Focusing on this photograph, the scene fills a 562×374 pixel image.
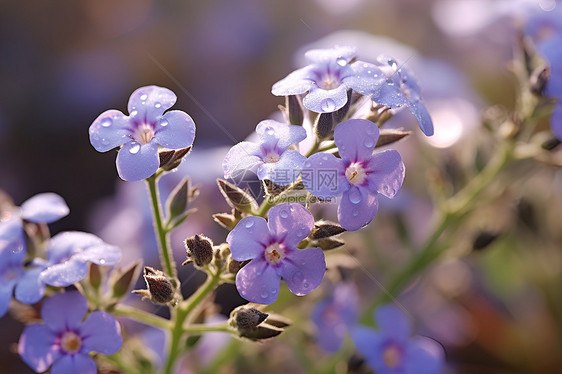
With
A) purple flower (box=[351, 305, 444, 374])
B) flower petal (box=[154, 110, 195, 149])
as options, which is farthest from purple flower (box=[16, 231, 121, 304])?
purple flower (box=[351, 305, 444, 374])

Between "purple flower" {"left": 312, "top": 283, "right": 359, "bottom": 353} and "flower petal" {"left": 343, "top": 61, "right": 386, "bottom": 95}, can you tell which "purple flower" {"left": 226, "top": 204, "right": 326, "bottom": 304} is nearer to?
"flower petal" {"left": 343, "top": 61, "right": 386, "bottom": 95}

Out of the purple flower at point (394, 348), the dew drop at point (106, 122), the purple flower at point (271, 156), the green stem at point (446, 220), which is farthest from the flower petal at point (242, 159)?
the green stem at point (446, 220)

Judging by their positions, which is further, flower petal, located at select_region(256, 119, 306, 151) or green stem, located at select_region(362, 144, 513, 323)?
green stem, located at select_region(362, 144, 513, 323)

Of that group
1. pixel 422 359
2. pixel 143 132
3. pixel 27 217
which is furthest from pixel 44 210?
pixel 422 359

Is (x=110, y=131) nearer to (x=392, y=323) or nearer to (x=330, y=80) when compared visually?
(x=330, y=80)

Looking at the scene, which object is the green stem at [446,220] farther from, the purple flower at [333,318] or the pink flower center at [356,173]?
the pink flower center at [356,173]
